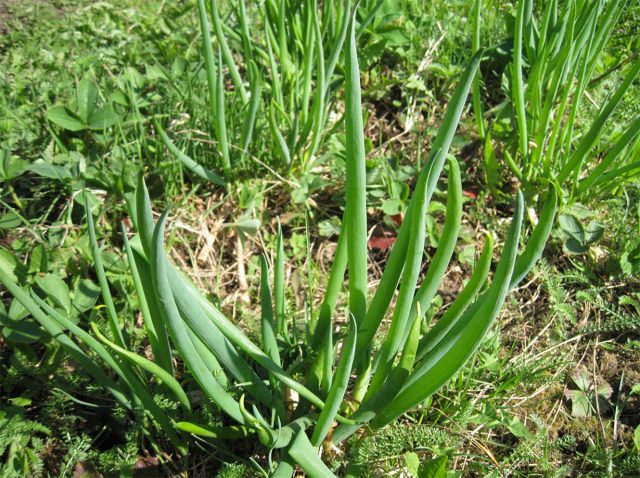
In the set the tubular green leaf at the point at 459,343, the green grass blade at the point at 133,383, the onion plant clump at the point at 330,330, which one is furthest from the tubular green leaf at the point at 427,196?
the green grass blade at the point at 133,383

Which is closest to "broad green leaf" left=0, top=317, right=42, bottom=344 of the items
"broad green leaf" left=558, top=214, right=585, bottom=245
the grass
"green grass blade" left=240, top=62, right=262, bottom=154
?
the grass

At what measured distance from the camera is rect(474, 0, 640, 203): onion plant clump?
1288 mm

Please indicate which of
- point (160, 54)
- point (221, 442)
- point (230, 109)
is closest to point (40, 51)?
point (160, 54)

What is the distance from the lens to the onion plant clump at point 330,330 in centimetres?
77

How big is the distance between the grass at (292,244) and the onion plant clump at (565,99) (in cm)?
6

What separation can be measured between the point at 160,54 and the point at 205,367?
1.49m

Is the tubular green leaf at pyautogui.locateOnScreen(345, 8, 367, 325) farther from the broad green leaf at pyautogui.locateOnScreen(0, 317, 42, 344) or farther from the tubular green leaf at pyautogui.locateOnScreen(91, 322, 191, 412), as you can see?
the broad green leaf at pyautogui.locateOnScreen(0, 317, 42, 344)

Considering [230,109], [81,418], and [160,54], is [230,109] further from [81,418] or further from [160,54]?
[81,418]

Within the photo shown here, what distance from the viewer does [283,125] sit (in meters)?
1.71

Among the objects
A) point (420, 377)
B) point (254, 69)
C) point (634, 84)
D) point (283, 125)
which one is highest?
point (254, 69)

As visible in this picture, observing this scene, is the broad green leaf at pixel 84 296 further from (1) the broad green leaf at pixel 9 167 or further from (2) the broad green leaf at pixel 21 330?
(1) the broad green leaf at pixel 9 167

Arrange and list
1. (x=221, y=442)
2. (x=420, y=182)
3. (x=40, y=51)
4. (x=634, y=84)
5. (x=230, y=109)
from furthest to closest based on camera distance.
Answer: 1. (x=40, y=51)
2. (x=634, y=84)
3. (x=230, y=109)
4. (x=221, y=442)
5. (x=420, y=182)

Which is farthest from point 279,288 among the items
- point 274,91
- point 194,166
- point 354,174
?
point 274,91

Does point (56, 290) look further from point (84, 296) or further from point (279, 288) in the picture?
point (279, 288)
